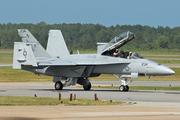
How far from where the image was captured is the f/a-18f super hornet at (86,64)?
24.3 metres

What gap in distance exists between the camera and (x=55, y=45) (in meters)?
29.3

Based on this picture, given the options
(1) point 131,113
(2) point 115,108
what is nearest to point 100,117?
(1) point 131,113

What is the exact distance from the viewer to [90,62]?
25.3 metres

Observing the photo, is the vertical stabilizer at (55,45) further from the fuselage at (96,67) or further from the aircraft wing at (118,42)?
the aircraft wing at (118,42)

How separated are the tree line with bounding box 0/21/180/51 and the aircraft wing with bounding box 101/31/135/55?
6853cm

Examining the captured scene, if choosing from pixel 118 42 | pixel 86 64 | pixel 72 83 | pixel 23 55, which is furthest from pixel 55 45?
→ pixel 118 42

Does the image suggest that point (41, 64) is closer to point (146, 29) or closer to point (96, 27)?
point (96, 27)

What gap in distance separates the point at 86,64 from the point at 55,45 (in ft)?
17.1

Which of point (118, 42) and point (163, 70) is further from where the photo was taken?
point (118, 42)

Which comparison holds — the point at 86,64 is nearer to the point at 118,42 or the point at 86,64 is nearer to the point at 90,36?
the point at 118,42

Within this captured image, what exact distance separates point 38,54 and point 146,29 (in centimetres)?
16384

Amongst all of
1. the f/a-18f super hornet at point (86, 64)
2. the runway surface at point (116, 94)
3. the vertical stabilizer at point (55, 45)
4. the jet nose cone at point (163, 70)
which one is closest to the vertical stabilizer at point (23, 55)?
the f/a-18f super hornet at point (86, 64)

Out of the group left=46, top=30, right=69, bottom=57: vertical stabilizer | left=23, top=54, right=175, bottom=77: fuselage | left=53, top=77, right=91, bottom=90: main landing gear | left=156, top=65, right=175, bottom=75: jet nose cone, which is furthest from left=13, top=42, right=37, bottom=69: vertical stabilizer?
left=156, top=65, right=175, bottom=75: jet nose cone

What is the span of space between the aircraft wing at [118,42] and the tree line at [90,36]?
68531 millimetres
